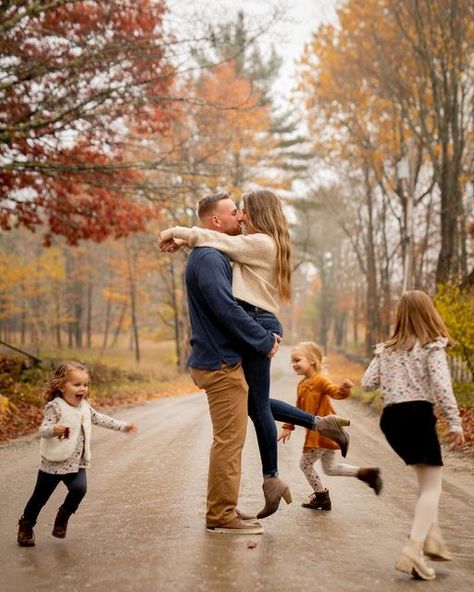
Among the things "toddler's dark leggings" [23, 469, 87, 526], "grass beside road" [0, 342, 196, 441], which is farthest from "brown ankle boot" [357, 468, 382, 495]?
"grass beside road" [0, 342, 196, 441]

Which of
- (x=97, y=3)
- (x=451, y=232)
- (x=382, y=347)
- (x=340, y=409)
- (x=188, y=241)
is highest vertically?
(x=97, y=3)

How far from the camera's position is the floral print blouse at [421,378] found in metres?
4.27

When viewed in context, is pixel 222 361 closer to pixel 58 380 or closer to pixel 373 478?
pixel 58 380

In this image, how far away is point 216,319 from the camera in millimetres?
4883

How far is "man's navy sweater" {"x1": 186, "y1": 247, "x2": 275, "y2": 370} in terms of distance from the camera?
4727 millimetres

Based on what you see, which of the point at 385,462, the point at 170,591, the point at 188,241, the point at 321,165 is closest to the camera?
the point at 170,591

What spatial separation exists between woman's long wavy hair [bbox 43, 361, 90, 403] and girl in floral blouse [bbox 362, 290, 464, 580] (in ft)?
6.29

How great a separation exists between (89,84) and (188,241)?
9.13 m

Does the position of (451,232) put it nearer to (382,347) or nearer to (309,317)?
(382,347)

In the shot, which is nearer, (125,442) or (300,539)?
(300,539)

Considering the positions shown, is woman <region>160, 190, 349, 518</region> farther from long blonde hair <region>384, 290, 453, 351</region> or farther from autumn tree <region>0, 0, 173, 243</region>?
autumn tree <region>0, 0, 173, 243</region>

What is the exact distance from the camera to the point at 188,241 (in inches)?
197

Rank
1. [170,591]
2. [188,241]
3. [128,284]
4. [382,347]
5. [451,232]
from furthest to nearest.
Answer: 1. [128,284]
2. [451,232]
3. [188,241]
4. [382,347]
5. [170,591]

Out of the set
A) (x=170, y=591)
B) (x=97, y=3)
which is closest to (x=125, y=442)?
(x=170, y=591)
